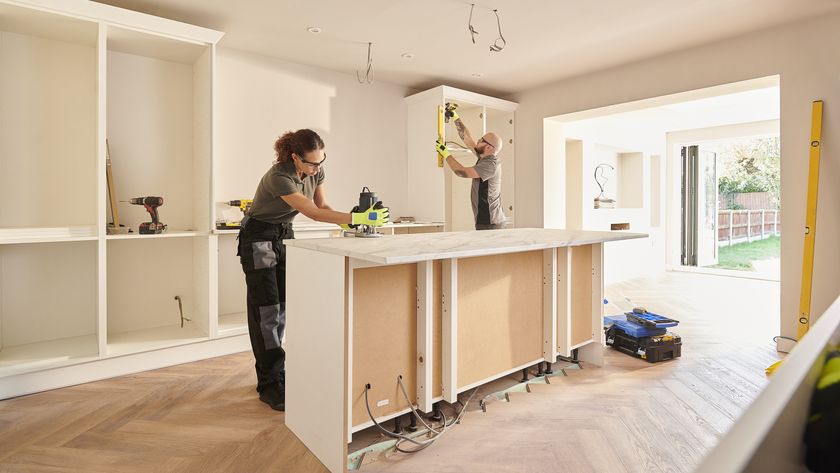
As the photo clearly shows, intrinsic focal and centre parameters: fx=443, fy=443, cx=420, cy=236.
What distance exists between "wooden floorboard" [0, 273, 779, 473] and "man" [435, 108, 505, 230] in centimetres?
133

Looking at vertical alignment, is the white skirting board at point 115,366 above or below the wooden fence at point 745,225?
below

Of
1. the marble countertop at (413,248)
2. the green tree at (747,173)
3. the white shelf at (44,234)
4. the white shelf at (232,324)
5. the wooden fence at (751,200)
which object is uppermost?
the green tree at (747,173)

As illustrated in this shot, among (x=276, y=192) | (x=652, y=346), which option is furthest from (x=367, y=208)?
(x=652, y=346)

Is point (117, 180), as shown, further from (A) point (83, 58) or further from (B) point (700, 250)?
(B) point (700, 250)

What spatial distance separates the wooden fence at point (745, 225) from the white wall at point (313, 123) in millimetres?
6791

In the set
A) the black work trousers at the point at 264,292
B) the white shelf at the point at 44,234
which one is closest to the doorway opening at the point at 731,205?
the black work trousers at the point at 264,292

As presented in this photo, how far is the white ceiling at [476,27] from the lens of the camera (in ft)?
10.1

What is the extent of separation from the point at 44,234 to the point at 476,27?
324 cm

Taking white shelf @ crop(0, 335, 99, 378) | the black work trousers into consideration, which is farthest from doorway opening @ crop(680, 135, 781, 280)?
white shelf @ crop(0, 335, 99, 378)

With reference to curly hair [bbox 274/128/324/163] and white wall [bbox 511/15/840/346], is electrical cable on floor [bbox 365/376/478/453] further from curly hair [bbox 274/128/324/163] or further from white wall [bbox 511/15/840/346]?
white wall [bbox 511/15/840/346]

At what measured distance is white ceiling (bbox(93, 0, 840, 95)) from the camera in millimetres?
3066

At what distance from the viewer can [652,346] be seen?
309 centimetres

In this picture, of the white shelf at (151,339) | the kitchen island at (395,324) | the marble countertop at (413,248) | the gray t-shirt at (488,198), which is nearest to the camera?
the marble countertop at (413,248)

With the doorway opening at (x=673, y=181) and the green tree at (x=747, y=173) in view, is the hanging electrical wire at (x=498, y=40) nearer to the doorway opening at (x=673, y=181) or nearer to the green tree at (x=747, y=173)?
the doorway opening at (x=673, y=181)
